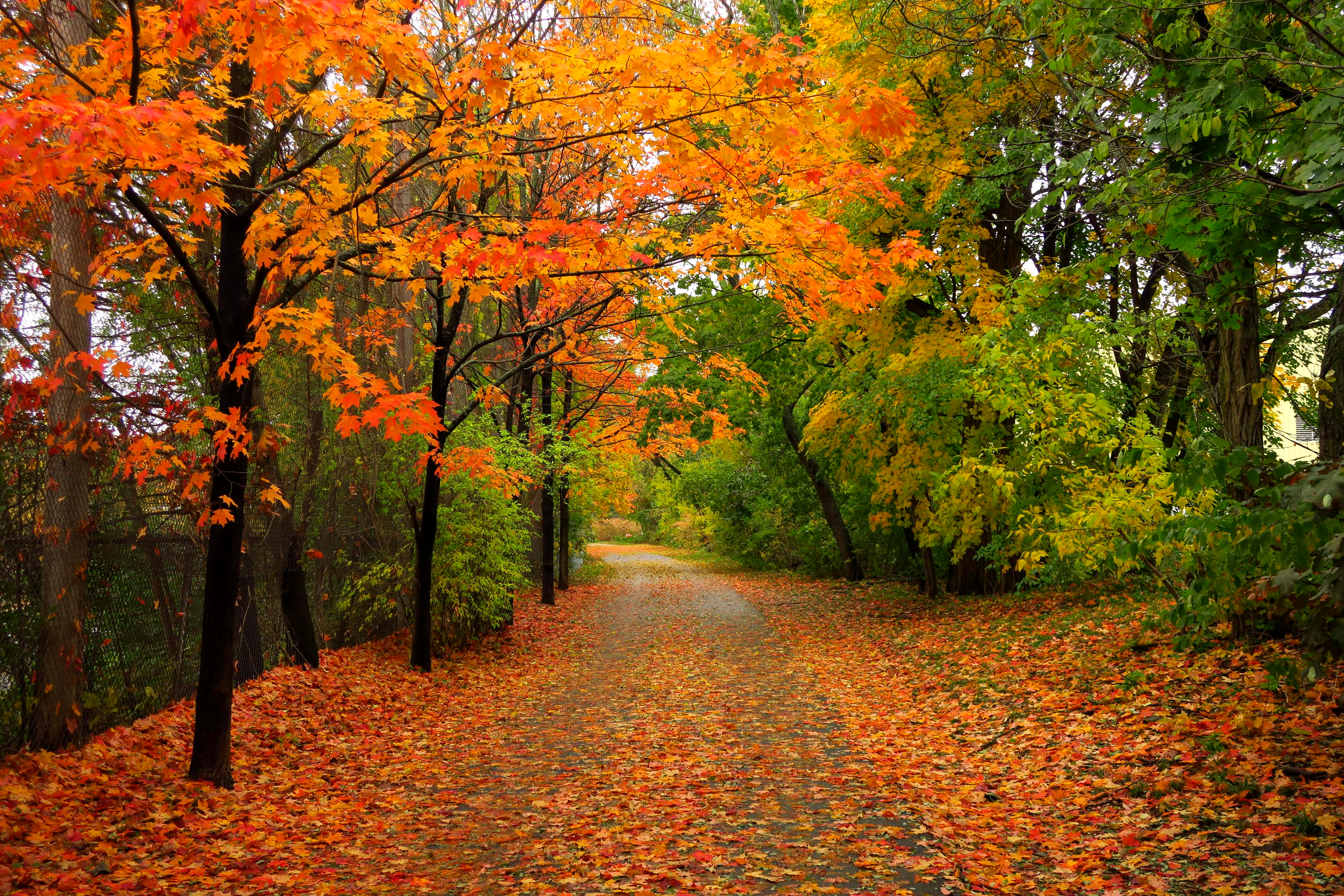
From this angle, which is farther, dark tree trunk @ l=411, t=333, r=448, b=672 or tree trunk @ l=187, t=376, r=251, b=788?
dark tree trunk @ l=411, t=333, r=448, b=672

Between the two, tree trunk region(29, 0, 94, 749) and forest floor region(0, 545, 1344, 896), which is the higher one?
tree trunk region(29, 0, 94, 749)

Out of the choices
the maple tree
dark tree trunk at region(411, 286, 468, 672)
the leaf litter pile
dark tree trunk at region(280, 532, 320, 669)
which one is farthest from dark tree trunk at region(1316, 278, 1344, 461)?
dark tree trunk at region(280, 532, 320, 669)

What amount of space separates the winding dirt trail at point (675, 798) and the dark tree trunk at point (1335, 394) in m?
3.54

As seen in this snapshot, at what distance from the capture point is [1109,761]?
6.12m

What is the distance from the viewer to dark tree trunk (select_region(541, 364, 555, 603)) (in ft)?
59.0

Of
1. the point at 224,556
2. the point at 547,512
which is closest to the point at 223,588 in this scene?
the point at 224,556

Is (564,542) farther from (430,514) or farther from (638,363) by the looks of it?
(430,514)

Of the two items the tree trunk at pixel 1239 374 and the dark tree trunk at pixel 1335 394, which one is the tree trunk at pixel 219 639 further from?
the tree trunk at pixel 1239 374

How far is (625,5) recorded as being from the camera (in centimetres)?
662

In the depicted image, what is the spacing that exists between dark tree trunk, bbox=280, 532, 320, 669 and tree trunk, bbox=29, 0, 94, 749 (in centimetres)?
318

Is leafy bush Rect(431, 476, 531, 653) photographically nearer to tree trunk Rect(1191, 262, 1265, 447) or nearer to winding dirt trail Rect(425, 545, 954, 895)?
winding dirt trail Rect(425, 545, 954, 895)

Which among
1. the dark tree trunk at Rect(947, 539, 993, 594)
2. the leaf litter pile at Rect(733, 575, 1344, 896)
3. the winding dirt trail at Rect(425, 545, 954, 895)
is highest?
the dark tree trunk at Rect(947, 539, 993, 594)

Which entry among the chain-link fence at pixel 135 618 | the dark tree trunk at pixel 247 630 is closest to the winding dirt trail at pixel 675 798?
the dark tree trunk at pixel 247 630

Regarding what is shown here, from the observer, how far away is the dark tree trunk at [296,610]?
10031 millimetres
